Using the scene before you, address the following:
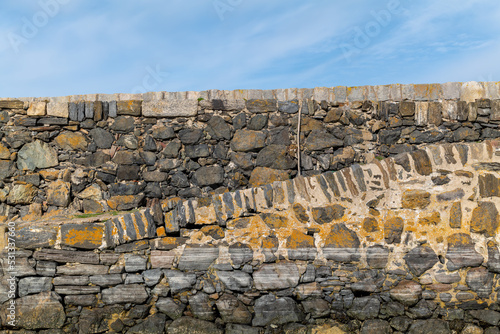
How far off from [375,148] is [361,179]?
302 cm

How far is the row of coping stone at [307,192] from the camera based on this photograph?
3840 mm

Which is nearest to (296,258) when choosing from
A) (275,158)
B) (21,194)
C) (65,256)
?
(65,256)

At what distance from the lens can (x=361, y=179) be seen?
12.6 feet

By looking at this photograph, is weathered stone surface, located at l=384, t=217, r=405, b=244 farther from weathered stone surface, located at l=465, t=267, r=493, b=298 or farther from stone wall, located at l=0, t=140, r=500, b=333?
weathered stone surface, located at l=465, t=267, r=493, b=298

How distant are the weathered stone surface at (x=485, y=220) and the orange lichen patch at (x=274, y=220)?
1.60 meters

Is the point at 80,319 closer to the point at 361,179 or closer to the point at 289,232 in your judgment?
the point at 289,232

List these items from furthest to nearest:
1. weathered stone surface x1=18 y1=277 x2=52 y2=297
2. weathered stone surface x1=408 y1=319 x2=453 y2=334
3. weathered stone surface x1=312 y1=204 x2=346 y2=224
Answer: weathered stone surface x1=18 y1=277 x2=52 y2=297, weathered stone surface x1=312 y1=204 x2=346 y2=224, weathered stone surface x1=408 y1=319 x2=453 y2=334

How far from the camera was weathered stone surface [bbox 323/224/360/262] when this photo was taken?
12.3 ft

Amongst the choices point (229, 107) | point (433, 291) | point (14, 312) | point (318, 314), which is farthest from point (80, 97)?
point (433, 291)

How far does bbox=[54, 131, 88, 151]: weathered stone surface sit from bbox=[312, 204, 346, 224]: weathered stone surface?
4.41 metres

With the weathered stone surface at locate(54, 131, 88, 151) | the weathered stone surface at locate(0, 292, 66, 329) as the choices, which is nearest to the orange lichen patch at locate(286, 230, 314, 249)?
the weathered stone surface at locate(0, 292, 66, 329)

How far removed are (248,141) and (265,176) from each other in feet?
1.95

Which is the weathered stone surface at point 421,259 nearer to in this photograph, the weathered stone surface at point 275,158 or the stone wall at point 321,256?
the stone wall at point 321,256

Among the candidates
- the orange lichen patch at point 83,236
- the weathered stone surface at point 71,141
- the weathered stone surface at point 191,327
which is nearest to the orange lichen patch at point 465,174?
the weathered stone surface at point 191,327
